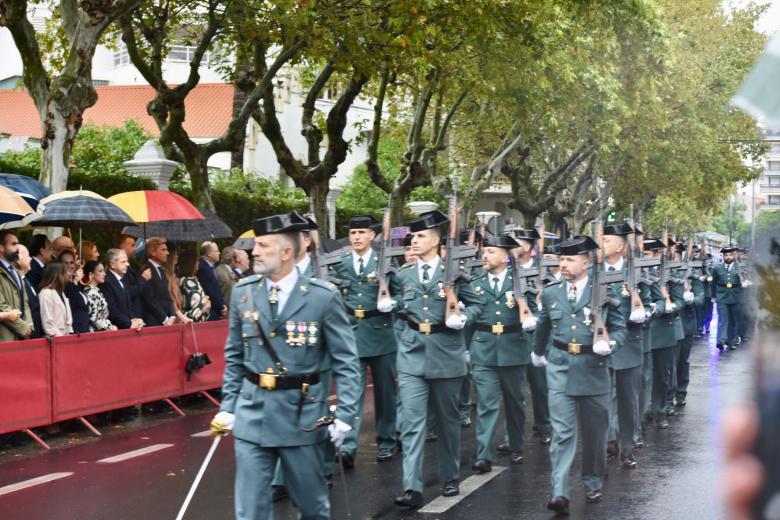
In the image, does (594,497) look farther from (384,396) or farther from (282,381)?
(282,381)

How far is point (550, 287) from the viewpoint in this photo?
9.00 m

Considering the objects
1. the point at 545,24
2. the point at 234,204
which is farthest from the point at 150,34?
the point at 545,24

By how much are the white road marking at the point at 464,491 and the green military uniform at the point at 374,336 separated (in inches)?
43.4

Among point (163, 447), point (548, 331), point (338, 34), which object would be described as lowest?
point (163, 447)

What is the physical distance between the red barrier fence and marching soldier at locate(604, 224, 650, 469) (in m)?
4.92

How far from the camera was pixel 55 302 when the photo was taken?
11.7m

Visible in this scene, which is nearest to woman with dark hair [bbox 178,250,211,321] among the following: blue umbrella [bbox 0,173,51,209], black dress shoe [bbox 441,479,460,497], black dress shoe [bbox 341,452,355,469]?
blue umbrella [bbox 0,173,51,209]

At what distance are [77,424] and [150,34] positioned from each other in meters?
10.5

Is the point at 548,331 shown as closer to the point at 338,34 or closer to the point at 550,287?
the point at 550,287

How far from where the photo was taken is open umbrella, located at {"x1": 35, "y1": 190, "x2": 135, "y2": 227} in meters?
13.0

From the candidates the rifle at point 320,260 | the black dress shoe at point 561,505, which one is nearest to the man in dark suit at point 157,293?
the rifle at point 320,260

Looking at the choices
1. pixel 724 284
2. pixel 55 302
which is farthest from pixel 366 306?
pixel 724 284

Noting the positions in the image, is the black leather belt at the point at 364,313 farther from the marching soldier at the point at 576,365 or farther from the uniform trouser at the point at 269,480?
the uniform trouser at the point at 269,480

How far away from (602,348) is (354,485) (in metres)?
2.16
